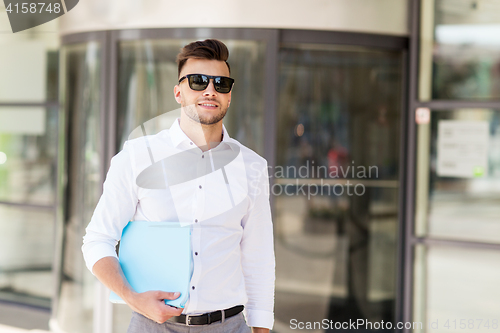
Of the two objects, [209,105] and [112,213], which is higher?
[209,105]

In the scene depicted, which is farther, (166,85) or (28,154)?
(28,154)

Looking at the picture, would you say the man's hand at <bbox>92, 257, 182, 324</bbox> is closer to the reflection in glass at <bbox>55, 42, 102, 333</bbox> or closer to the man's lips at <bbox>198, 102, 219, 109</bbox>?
the man's lips at <bbox>198, 102, 219, 109</bbox>

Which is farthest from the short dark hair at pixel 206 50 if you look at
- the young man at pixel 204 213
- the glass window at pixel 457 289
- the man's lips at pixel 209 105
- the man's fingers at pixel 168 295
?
the glass window at pixel 457 289

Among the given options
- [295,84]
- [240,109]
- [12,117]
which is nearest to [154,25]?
[240,109]

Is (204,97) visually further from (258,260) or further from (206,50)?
(258,260)

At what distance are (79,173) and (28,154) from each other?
111 cm

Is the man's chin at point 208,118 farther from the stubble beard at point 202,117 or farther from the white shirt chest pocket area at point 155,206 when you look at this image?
the white shirt chest pocket area at point 155,206

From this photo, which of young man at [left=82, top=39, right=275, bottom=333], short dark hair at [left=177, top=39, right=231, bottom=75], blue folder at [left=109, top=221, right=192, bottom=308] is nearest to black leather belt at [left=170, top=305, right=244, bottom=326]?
young man at [left=82, top=39, right=275, bottom=333]

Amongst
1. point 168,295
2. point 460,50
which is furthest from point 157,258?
point 460,50

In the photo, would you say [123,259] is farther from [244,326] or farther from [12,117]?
[12,117]

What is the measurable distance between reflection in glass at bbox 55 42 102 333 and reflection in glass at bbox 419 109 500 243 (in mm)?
2687

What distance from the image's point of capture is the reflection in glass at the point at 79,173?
4.32 metres

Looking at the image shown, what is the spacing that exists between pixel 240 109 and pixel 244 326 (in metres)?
2.32

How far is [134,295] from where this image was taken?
166 centimetres
